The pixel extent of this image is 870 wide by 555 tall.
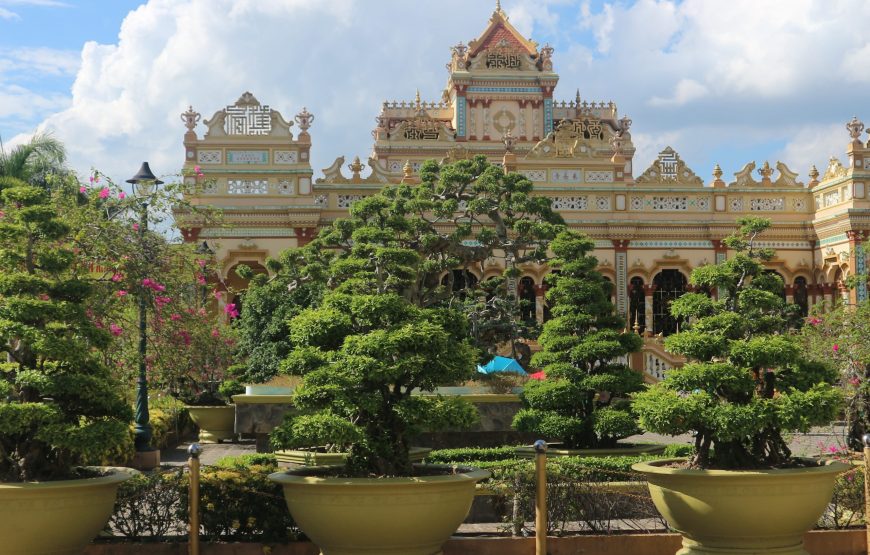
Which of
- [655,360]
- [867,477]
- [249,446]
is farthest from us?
[655,360]

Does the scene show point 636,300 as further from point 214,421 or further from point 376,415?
point 376,415

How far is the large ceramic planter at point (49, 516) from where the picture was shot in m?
8.80

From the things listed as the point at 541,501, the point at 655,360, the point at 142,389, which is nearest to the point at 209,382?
the point at 142,389

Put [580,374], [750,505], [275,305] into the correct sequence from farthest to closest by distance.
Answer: [275,305] < [580,374] < [750,505]

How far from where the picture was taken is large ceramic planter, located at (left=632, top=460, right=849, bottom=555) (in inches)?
361

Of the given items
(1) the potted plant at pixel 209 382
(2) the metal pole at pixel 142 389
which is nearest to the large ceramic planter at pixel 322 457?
(1) the potted plant at pixel 209 382

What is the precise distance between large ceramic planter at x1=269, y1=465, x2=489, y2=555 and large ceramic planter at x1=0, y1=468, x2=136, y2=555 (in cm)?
169

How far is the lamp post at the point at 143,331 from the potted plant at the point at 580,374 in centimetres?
548

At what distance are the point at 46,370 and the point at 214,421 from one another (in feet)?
46.7

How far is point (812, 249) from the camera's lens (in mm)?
36844

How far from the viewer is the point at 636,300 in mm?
37031

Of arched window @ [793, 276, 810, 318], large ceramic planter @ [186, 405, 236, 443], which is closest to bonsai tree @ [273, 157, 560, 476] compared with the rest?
large ceramic planter @ [186, 405, 236, 443]

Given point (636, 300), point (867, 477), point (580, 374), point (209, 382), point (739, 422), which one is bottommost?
point (867, 477)

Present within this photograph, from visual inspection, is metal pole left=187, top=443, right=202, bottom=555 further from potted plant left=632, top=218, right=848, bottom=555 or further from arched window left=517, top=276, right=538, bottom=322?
arched window left=517, top=276, right=538, bottom=322
